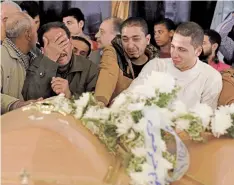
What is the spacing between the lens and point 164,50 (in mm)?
3305

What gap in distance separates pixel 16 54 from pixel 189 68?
795mm

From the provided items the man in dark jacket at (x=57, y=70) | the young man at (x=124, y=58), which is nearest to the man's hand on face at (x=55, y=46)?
the man in dark jacket at (x=57, y=70)

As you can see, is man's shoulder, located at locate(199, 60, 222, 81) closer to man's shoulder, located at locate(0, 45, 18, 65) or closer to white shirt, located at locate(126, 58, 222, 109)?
white shirt, located at locate(126, 58, 222, 109)

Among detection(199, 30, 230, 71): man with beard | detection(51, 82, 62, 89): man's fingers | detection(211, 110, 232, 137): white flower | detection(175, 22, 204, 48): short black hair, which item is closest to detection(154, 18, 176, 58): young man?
detection(199, 30, 230, 71): man with beard

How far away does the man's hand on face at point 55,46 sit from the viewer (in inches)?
97.0

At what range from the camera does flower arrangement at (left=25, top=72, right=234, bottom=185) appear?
1.70 metres

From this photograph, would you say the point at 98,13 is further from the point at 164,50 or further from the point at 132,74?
the point at 132,74

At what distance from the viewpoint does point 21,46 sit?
98.5 inches

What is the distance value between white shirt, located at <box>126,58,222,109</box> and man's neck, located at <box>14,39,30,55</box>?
1.60 feet

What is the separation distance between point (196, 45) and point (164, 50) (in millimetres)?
658

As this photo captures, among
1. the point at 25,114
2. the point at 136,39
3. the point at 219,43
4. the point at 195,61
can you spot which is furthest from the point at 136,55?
the point at 25,114

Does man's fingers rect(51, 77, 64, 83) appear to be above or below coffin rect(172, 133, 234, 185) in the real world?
above

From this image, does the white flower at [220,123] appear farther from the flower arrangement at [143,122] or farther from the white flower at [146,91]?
the white flower at [146,91]

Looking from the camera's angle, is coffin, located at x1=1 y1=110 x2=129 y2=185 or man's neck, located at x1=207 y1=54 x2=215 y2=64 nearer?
coffin, located at x1=1 y1=110 x2=129 y2=185
